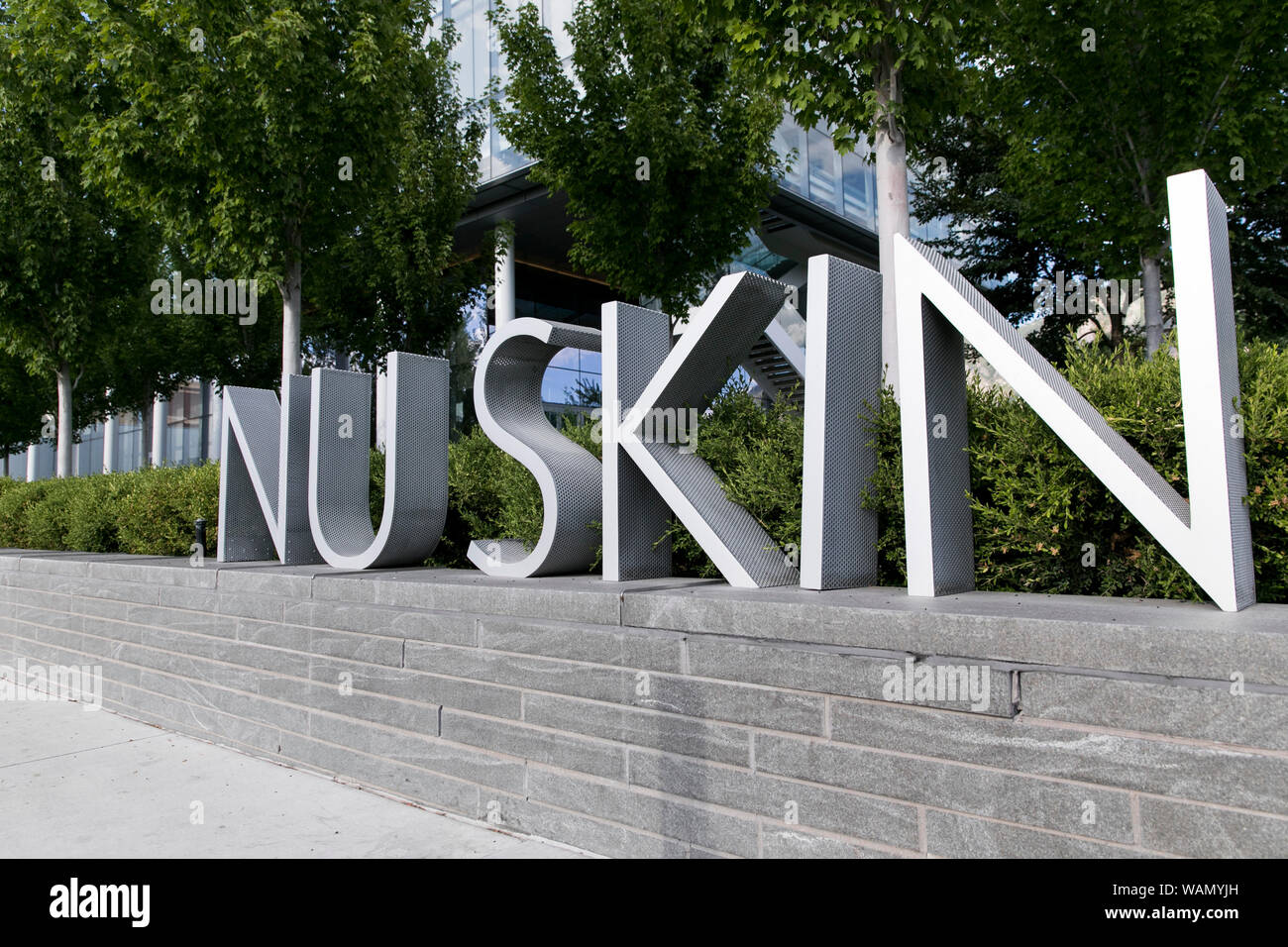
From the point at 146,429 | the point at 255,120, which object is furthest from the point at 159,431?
the point at 255,120

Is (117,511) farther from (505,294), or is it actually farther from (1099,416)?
(505,294)

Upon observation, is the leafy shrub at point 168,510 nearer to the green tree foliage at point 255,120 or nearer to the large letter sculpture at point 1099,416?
the green tree foliage at point 255,120

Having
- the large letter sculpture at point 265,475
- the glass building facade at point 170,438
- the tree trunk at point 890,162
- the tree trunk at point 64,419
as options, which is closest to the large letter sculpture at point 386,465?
the large letter sculpture at point 265,475

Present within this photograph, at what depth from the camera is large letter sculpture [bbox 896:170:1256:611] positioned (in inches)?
112

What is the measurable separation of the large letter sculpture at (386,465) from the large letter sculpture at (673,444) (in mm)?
1532

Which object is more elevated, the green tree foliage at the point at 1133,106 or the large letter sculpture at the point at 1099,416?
the green tree foliage at the point at 1133,106

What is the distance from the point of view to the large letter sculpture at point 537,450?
4.80m

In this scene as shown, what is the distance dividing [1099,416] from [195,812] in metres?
→ 4.31

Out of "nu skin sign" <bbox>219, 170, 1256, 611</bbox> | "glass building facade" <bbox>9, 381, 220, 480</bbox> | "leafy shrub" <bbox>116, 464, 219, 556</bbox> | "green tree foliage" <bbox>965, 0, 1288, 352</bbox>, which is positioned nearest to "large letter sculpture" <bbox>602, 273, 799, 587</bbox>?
"nu skin sign" <bbox>219, 170, 1256, 611</bbox>

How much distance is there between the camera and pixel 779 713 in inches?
123

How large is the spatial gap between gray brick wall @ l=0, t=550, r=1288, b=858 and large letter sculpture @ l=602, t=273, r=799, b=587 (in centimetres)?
27

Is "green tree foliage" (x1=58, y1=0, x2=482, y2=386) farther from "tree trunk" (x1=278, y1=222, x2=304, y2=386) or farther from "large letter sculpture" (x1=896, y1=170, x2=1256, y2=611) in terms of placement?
"large letter sculpture" (x1=896, y1=170, x2=1256, y2=611)

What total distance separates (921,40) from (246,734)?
5.75 meters

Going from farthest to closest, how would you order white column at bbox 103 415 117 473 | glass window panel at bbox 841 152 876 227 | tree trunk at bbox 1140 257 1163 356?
white column at bbox 103 415 117 473, glass window panel at bbox 841 152 876 227, tree trunk at bbox 1140 257 1163 356
